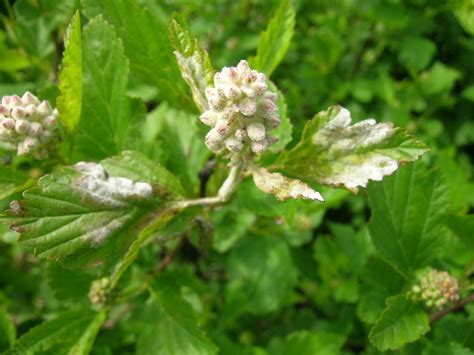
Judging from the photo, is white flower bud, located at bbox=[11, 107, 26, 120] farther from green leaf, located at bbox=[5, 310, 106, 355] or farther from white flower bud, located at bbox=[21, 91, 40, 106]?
green leaf, located at bbox=[5, 310, 106, 355]

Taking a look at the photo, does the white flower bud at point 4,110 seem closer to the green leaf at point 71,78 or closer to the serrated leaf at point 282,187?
the green leaf at point 71,78

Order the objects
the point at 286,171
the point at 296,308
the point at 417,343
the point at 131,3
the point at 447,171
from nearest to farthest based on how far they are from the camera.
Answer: the point at 286,171
the point at 131,3
the point at 417,343
the point at 447,171
the point at 296,308

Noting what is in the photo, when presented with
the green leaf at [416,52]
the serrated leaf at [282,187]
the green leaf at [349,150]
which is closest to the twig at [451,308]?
the green leaf at [349,150]

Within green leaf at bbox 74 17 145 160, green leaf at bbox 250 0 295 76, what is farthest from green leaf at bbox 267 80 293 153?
green leaf at bbox 74 17 145 160

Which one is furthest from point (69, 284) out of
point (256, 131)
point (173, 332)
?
point (256, 131)

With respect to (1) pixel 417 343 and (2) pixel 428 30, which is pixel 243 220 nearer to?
(1) pixel 417 343

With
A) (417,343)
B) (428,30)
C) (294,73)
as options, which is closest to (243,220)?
(417,343)
